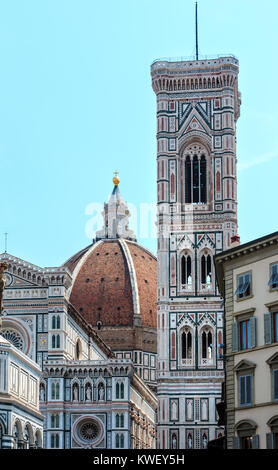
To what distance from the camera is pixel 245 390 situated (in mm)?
35719

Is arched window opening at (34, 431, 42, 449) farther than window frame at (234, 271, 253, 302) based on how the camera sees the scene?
Yes

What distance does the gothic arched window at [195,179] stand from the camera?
3014 inches

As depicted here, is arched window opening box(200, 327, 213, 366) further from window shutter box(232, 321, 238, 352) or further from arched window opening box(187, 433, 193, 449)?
window shutter box(232, 321, 238, 352)

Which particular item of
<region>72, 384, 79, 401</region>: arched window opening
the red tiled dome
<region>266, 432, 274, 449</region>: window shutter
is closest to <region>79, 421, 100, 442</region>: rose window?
<region>72, 384, 79, 401</region>: arched window opening

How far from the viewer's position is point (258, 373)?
1388 inches

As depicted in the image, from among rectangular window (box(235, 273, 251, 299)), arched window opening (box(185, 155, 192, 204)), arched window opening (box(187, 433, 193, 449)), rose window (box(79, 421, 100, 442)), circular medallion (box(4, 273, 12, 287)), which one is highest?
arched window opening (box(185, 155, 192, 204))

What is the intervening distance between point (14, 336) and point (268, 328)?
42474 millimetres

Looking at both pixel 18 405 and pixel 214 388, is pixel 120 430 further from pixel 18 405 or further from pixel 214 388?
pixel 18 405

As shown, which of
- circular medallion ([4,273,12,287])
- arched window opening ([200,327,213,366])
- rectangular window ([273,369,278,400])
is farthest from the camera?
circular medallion ([4,273,12,287])

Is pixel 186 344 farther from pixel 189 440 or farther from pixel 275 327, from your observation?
pixel 275 327

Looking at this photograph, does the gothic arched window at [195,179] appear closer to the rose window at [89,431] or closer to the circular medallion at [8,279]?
the circular medallion at [8,279]

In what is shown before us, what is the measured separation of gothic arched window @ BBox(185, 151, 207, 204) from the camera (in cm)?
7656

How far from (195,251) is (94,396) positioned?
11701mm

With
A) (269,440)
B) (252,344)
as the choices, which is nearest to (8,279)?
(252,344)
